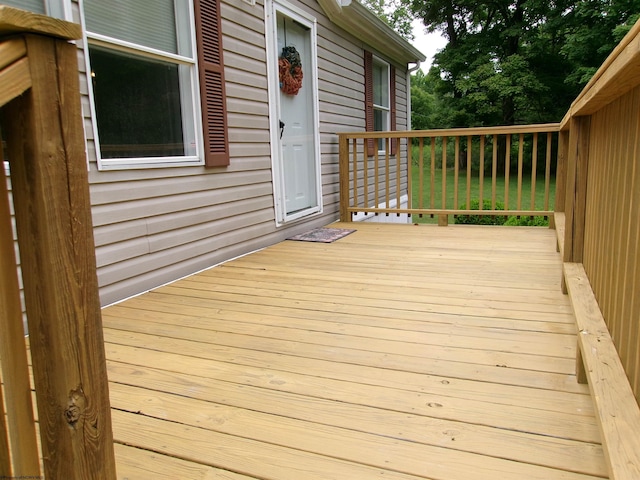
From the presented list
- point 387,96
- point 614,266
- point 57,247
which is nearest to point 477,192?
point 387,96

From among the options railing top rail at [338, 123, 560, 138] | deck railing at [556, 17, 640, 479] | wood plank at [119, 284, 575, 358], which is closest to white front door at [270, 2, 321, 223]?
railing top rail at [338, 123, 560, 138]

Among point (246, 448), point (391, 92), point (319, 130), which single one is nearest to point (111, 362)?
point (246, 448)

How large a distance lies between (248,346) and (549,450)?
1257 mm

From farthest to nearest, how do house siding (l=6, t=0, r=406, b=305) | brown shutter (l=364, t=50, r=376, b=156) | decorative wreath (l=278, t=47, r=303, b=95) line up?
brown shutter (l=364, t=50, r=376, b=156), decorative wreath (l=278, t=47, r=303, b=95), house siding (l=6, t=0, r=406, b=305)

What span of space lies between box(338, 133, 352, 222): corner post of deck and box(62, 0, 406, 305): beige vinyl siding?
0.19m

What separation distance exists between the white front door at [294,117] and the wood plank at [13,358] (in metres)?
3.76

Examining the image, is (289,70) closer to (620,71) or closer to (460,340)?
(460,340)

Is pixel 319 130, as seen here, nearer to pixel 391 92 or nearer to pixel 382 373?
pixel 391 92

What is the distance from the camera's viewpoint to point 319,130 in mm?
5395

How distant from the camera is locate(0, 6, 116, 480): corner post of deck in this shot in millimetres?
818

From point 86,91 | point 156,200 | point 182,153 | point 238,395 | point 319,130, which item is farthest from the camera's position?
point 319,130

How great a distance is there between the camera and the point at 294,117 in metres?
5.02

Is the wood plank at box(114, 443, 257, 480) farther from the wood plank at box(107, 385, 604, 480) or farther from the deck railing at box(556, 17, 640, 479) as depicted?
the deck railing at box(556, 17, 640, 479)

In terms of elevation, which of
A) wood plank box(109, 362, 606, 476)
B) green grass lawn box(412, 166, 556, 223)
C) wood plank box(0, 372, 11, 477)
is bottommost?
green grass lawn box(412, 166, 556, 223)
